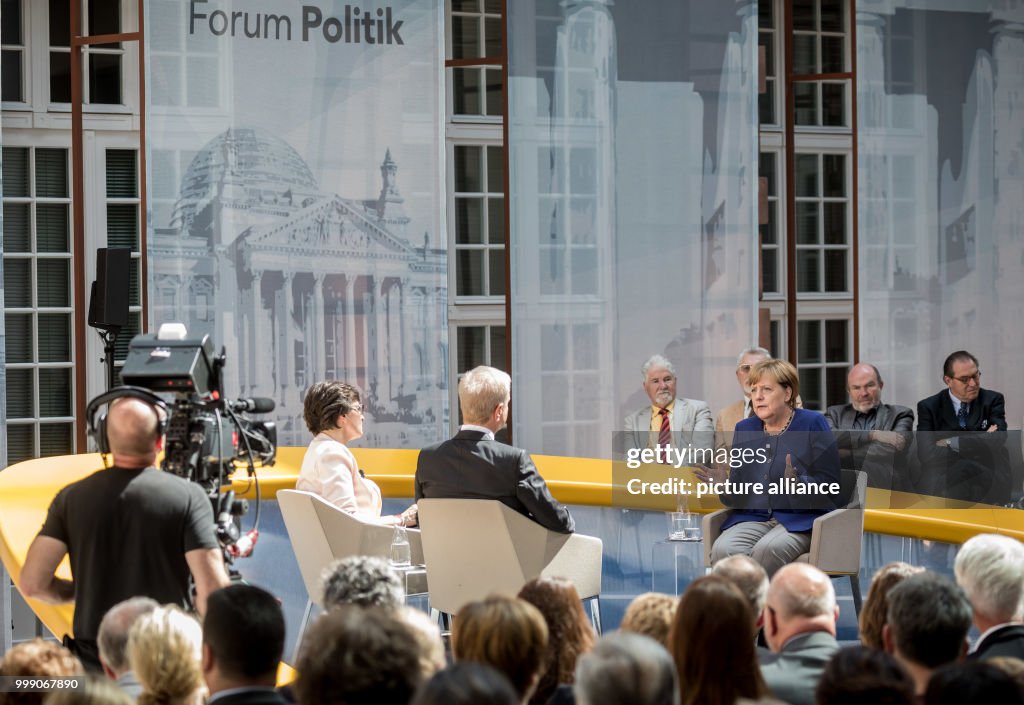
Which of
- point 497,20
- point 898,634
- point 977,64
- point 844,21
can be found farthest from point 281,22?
point 898,634

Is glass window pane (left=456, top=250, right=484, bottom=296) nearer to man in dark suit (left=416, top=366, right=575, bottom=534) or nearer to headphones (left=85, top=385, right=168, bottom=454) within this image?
man in dark suit (left=416, top=366, right=575, bottom=534)

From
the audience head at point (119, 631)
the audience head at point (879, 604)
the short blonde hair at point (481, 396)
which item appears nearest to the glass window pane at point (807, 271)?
the short blonde hair at point (481, 396)

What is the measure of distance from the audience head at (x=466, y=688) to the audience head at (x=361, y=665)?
0.92ft

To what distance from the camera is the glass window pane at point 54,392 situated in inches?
396

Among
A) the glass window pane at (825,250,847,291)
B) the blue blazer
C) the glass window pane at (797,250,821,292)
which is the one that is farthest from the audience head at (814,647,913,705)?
the glass window pane at (825,250,847,291)

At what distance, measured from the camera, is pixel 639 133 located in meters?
8.32

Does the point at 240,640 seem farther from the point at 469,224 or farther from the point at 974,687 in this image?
the point at 469,224

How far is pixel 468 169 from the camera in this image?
10859mm

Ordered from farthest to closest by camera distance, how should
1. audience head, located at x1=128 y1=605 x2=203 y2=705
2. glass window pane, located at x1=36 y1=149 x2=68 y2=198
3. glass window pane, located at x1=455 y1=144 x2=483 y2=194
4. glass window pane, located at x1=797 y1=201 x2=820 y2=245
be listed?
glass window pane, located at x1=797 y1=201 x2=820 y2=245
glass window pane, located at x1=455 y1=144 x2=483 y2=194
glass window pane, located at x1=36 y1=149 x2=68 y2=198
audience head, located at x1=128 y1=605 x2=203 y2=705

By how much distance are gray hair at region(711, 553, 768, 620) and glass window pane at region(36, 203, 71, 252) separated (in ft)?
26.5

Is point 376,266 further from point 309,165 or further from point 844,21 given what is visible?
point 844,21

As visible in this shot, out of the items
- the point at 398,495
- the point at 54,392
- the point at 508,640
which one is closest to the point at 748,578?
the point at 508,640

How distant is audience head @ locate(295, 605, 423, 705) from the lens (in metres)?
2.15

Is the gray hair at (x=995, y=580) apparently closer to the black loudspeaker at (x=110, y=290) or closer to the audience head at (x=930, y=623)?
the audience head at (x=930, y=623)
